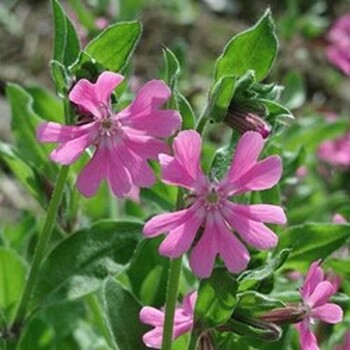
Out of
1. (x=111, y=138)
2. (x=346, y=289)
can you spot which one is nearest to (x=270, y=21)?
(x=111, y=138)

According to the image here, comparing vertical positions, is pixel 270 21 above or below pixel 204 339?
above

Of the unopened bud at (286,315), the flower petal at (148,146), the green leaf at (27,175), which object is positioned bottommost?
the green leaf at (27,175)

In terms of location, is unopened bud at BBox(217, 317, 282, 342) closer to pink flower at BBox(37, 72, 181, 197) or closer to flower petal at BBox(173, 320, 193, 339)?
flower petal at BBox(173, 320, 193, 339)

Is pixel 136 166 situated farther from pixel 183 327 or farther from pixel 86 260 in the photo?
pixel 86 260

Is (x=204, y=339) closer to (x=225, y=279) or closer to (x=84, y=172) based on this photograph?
(x=225, y=279)

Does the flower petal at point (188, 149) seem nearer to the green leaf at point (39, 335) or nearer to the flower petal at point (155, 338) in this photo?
the flower petal at point (155, 338)

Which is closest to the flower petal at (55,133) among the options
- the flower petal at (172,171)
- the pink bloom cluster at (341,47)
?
the flower petal at (172,171)
